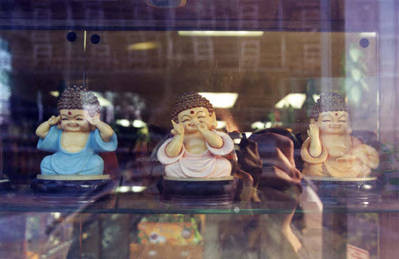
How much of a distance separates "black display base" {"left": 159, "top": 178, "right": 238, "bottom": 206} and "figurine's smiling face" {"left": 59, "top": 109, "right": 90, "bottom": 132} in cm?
24

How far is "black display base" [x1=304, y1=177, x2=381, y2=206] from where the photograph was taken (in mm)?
860

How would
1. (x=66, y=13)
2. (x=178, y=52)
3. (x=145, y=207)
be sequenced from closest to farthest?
(x=145, y=207) < (x=66, y=13) < (x=178, y=52)

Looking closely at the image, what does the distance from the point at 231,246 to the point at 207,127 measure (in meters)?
0.35

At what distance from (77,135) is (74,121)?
31 millimetres

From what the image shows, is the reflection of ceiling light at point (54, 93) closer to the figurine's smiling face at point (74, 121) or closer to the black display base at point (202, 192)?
the figurine's smiling face at point (74, 121)

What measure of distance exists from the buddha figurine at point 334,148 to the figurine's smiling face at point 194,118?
22 cm

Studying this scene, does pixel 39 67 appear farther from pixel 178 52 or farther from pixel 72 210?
pixel 72 210

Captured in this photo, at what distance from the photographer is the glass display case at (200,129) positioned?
88 centimetres

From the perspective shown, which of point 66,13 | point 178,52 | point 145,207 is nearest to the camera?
point 145,207

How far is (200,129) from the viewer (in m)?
0.90

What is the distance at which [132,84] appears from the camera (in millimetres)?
1220

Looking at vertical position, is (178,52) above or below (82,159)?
above

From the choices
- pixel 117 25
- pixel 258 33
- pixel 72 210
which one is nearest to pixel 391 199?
pixel 258 33

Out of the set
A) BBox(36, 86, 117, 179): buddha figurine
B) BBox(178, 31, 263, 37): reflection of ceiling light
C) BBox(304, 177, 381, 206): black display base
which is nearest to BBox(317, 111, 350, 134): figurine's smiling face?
BBox(304, 177, 381, 206): black display base
